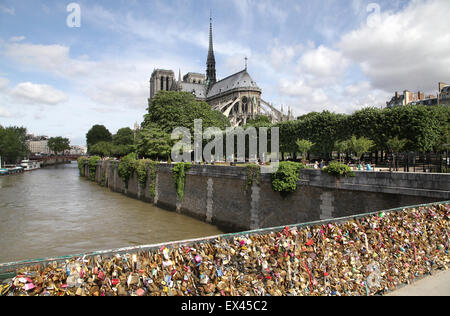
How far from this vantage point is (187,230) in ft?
59.0

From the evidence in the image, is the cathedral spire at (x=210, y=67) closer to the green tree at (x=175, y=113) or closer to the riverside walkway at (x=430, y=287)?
the green tree at (x=175, y=113)

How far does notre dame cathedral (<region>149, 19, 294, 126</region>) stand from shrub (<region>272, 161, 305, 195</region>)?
207 feet

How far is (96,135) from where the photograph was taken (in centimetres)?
10725

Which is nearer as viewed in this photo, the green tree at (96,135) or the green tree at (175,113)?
the green tree at (175,113)

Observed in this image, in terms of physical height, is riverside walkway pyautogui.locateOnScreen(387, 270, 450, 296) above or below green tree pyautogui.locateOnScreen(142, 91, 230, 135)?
below

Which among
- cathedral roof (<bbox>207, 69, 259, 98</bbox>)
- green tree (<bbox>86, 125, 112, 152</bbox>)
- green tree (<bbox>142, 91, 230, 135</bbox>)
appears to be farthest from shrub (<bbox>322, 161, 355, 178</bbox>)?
green tree (<bbox>86, 125, 112, 152</bbox>)

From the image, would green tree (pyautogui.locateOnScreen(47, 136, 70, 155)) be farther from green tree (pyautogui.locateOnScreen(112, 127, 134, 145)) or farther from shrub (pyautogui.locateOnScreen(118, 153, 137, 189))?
shrub (pyautogui.locateOnScreen(118, 153, 137, 189))

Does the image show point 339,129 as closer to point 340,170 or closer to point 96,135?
point 340,170

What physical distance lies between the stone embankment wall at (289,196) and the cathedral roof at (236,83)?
234 feet

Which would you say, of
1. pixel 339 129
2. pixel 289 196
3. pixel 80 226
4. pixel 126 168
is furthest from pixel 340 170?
pixel 126 168

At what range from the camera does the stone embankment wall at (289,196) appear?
10555 millimetres

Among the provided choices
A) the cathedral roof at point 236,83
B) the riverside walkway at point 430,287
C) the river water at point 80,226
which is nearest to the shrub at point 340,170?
the riverside walkway at point 430,287

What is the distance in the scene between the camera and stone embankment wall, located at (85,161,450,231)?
10555mm

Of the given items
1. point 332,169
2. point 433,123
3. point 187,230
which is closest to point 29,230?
point 187,230
